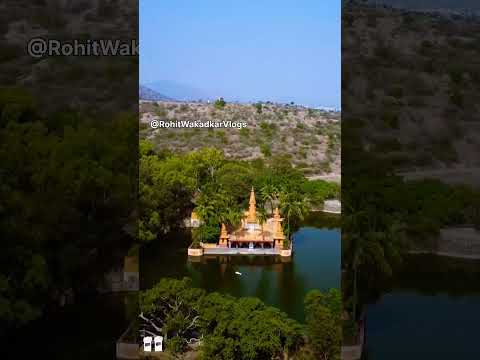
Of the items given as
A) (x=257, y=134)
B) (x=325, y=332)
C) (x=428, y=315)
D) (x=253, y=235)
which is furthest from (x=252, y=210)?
(x=257, y=134)

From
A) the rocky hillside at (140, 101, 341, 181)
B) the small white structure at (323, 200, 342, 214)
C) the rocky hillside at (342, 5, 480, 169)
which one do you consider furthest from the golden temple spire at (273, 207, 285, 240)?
the rocky hillside at (342, 5, 480, 169)

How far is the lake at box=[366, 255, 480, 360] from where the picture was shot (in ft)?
38.3

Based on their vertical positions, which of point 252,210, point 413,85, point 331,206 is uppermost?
point 413,85

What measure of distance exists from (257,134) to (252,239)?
1712 cm

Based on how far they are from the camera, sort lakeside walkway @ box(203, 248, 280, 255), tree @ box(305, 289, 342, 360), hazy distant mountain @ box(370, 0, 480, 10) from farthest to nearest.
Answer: hazy distant mountain @ box(370, 0, 480, 10) < lakeside walkway @ box(203, 248, 280, 255) < tree @ box(305, 289, 342, 360)

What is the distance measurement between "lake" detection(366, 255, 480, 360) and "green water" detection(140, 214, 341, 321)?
1.59m

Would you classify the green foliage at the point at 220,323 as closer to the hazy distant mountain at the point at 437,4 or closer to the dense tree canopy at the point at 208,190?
the dense tree canopy at the point at 208,190

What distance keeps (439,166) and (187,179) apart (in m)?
15.2

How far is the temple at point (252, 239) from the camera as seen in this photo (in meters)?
18.0

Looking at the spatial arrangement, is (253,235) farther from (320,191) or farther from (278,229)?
(320,191)

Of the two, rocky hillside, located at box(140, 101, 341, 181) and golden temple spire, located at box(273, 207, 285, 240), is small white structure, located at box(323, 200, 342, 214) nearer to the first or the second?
rocky hillside, located at box(140, 101, 341, 181)

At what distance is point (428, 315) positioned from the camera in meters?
13.6

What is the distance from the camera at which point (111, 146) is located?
→ 47.2 ft

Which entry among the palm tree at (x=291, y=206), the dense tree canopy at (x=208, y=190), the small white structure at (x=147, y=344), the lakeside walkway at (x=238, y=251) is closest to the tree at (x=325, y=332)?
the small white structure at (x=147, y=344)
